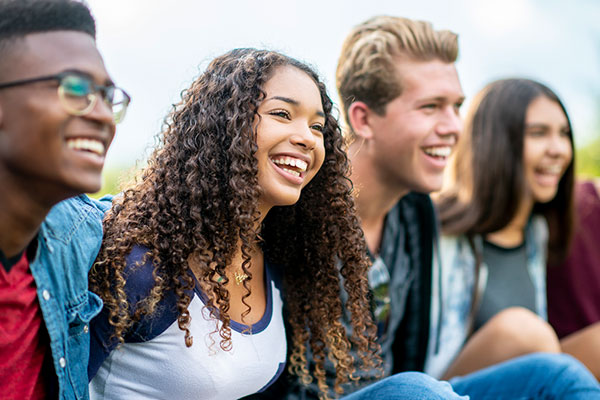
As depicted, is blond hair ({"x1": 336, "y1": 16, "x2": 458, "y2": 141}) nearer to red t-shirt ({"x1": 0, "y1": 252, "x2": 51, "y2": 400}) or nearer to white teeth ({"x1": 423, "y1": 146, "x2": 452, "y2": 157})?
white teeth ({"x1": 423, "y1": 146, "x2": 452, "y2": 157})

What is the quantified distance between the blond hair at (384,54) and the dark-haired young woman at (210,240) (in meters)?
0.84

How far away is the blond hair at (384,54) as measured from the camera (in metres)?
3.05

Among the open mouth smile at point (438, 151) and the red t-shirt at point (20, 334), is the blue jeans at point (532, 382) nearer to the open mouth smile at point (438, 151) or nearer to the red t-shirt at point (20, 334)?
the open mouth smile at point (438, 151)

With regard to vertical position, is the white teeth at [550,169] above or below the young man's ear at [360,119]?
below

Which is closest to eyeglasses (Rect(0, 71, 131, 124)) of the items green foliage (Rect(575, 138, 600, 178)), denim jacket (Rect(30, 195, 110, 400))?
denim jacket (Rect(30, 195, 110, 400))

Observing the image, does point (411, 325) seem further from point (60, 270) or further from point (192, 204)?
point (60, 270)

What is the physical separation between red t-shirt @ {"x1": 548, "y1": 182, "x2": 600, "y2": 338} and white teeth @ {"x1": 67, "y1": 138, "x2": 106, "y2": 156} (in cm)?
297

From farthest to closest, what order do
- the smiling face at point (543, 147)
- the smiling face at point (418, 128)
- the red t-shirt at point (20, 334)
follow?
1. the smiling face at point (543, 147)
2. the smiling face at point (418, 128)
3. the red t-shirt at point (20, 334)

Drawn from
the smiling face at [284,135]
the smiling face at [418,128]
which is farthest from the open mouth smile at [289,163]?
the smiling face at [418,128]

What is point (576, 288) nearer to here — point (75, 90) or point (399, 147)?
point (399, 147)

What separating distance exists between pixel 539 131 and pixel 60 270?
2698 mm

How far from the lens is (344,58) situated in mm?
3229

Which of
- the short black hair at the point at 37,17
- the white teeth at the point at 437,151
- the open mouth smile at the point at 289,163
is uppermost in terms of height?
the short black hair at the point at 37,17

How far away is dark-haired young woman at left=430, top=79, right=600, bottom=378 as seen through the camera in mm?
3428
